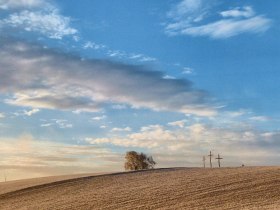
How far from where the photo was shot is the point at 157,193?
39625mm

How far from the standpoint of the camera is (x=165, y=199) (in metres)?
36.9

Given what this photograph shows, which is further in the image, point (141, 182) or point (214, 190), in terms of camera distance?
point (141, 182)

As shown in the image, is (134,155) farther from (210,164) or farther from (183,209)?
(183,209)

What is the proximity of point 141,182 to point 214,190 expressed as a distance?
10.1 metres

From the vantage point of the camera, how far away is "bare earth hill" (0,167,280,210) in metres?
35.0

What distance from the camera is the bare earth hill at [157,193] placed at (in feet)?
115

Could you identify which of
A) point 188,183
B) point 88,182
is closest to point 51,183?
point 88,182

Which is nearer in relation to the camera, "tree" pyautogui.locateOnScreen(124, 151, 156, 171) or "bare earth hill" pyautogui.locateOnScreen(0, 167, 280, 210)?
"bare earth hill" pyautogui.locateOnScreen(0, 167, 280, 210)

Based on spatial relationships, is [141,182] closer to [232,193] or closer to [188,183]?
[188,183]

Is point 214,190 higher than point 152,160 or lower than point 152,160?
lower

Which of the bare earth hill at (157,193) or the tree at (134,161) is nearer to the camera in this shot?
the bare earth hill at (157,193)

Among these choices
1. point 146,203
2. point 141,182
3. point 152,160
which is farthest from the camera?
point 152,160

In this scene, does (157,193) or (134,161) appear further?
(134,161)

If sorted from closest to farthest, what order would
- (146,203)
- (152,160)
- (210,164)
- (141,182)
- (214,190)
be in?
(146,203) < (214,190) < (141,182) < (210,164) < (152,160)
